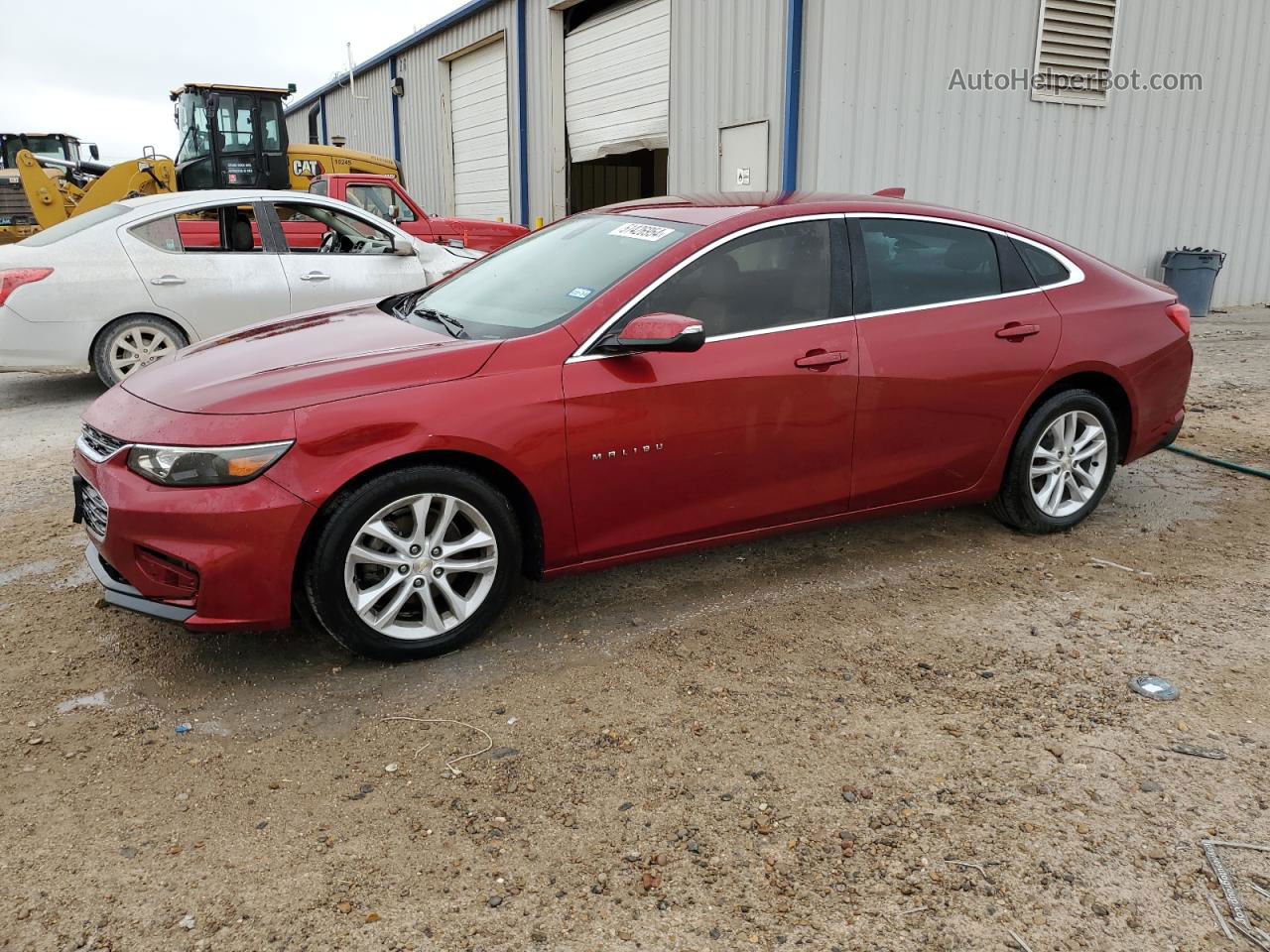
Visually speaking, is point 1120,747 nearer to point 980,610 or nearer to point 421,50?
point 980,610

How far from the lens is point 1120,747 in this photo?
9.45 ft

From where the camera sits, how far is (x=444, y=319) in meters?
3.89

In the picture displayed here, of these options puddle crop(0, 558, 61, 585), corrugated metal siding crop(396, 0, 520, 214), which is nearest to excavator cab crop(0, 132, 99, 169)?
corrugated metal siding crop(396, 0, 520, 214)

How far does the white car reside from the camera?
7.12 meters

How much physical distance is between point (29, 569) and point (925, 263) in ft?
13.1

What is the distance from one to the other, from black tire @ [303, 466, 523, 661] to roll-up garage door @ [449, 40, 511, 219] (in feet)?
50.3

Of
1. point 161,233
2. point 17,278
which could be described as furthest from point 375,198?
point 17,278

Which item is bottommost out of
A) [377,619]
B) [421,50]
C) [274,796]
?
[274,796]

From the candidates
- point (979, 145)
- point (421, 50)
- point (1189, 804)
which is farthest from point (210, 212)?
point (421, 50)

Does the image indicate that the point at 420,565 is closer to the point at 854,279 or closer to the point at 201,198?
the point at 854,279

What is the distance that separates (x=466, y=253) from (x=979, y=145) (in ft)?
20.8

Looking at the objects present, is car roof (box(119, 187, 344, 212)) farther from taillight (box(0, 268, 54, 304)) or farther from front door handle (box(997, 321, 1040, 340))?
front door handle (box(997, 321, 1040, 340))

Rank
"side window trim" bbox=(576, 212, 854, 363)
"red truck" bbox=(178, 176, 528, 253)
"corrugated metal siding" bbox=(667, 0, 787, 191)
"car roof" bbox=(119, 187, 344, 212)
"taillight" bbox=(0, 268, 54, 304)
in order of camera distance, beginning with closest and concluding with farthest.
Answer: "side window trim" bbox=(576, 212, 854, 363), "taillight" bbox=(0, 268, 54, 304), "car roof" bbox=(119, 187, 344, 212), "corrugated metal siding" bbox=(667, 0, 787, 191), "red truck" bbox=(178, 176, 528, 253)

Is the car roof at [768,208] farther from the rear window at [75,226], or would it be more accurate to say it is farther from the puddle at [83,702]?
the rear window at [75,226]
